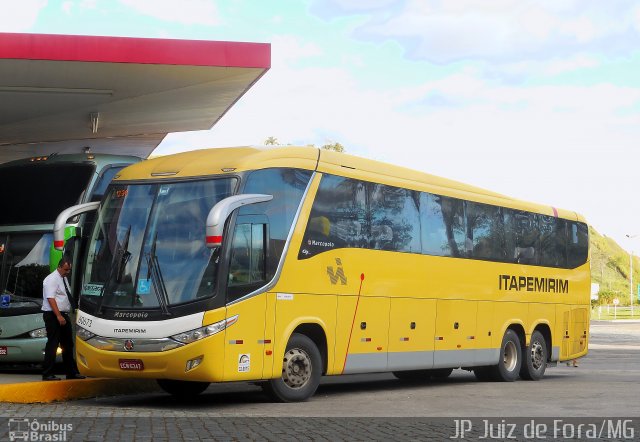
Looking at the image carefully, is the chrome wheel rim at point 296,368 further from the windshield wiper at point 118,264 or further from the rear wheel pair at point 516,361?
the rear wheel pair at point 516,361

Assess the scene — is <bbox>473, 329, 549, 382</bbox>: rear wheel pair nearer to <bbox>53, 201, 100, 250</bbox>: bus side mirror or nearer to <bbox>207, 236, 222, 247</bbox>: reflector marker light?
<bbox>53, 201, 100, 250</bbox>: bus side mirror

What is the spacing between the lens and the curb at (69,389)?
Answer: 550 inches

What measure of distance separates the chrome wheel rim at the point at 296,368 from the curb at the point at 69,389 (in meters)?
2.61

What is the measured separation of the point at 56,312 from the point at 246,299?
11.4ft

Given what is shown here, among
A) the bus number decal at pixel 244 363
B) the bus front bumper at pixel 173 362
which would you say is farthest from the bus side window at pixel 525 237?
the bus front bumper at pixel 173 362

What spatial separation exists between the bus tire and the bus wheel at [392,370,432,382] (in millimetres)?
1319

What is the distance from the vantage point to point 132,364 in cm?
1401

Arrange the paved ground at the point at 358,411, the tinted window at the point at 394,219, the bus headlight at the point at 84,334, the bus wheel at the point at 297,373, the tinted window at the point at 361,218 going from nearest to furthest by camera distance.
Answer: the paved ground at the point at 358,411
the bus headlight at the point at 84,334
the bus wheel at the point at 297,373
the tinted window at the point at 361,218
the tinted window at the point at 394,219

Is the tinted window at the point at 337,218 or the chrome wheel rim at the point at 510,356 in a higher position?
the tinted window at the point at 337,218

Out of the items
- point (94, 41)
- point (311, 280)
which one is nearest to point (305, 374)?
point (311, 280)

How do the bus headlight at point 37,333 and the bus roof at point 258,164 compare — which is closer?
the bus roof at point 258,164

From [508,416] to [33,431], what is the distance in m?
5.59

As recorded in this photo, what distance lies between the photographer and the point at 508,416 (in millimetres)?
13188

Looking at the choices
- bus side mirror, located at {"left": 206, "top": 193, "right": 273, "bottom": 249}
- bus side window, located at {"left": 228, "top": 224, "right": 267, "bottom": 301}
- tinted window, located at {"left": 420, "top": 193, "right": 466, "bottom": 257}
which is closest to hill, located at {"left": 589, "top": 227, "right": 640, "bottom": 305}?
tinted window, located at {"left": 420, "top": 193, "right": 466, "bottom": 257}
